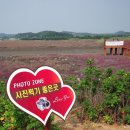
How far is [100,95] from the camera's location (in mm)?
7637

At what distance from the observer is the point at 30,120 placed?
564 centimetres

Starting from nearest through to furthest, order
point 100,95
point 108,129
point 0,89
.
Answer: point 0,89 < point 108,129 < point 100,95

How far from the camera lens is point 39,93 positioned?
4.41 meters

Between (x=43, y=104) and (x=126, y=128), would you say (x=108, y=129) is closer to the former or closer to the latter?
(x=126, y=128)

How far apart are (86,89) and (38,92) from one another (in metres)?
3.64

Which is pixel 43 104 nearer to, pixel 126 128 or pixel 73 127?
pixel 73 127

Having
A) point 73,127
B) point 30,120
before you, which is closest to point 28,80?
point 30,120

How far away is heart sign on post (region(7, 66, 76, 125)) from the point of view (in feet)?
13.8

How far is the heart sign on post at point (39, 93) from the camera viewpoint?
420 cm

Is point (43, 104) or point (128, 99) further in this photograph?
point (128, 99)

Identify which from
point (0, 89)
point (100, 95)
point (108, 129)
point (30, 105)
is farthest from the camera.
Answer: point (100, 95)

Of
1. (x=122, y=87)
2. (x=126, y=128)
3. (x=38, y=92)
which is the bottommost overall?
(x=126, y=128)

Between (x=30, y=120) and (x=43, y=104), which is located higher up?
(x=43, y=104)

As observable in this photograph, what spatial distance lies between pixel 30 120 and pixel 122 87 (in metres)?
2.56
